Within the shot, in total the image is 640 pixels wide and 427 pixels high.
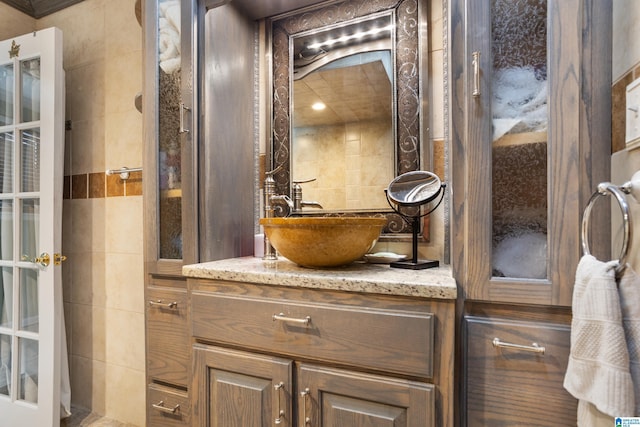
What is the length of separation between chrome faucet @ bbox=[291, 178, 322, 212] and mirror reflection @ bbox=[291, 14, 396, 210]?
23mm

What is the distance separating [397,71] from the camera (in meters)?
1.32

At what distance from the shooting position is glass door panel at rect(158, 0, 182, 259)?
131cm

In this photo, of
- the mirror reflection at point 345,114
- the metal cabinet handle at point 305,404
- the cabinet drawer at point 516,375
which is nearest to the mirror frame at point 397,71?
the mirror reflection at point 345,114

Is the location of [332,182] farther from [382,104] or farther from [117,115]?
[117,115]

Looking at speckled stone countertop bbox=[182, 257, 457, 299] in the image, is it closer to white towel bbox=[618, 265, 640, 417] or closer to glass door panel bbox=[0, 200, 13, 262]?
white towel bbox=[618, 265, 640, 417]

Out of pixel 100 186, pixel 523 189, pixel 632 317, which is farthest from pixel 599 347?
pixel 100 186

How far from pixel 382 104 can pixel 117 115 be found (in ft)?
4.87

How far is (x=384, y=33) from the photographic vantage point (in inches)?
52.9

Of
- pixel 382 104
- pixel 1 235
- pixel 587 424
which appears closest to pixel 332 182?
pixel 382 104

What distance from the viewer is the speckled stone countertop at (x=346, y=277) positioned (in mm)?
835

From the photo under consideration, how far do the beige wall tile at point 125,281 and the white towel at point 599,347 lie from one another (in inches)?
73.5

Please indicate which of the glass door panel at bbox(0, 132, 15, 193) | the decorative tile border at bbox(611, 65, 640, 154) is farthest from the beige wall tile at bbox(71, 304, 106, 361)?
the decorative tile border at bbox(611, 65, 640, 154)

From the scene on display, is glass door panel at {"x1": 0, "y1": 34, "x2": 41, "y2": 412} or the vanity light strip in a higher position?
the vanity light strip

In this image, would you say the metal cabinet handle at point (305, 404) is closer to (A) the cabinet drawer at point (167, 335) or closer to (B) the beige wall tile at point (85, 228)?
(A) the cabinet drawer at point (167, 335)
